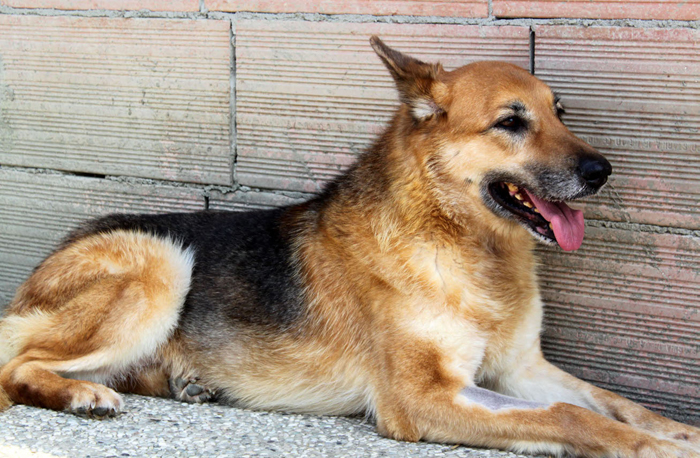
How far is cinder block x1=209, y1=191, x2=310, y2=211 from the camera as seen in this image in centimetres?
515

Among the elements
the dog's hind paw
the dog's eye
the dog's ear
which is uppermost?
the dog's ear

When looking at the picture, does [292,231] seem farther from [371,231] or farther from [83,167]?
[83,167]

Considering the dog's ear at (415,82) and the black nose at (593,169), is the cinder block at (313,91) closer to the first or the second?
the dog's ear at (415,82)

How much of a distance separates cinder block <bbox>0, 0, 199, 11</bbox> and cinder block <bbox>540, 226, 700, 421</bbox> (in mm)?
2791

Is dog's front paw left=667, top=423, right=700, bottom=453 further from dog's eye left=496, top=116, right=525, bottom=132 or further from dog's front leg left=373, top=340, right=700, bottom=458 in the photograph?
dog's eye left=496, top=116, right=525, bottom=132

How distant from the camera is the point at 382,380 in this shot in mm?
3730

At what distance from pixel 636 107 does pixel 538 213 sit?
3.01 ft

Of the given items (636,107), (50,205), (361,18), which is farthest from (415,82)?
(50,205)

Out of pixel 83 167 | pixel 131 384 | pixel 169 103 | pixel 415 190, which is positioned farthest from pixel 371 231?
pixel 83 167

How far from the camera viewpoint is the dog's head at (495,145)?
143 inches

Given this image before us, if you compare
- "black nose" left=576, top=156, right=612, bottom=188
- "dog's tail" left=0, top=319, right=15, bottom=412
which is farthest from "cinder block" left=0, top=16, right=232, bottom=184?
"black nose" left=576, top=156, right=612, bottom=188

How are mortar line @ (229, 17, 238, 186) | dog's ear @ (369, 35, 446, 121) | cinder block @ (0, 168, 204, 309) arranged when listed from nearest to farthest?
1. dog's ear @ (369, 35, 446, 121)
2. mortar line @ (229, 17, 238, 186)
3. cinder block @ (0, 168, 204, 309)

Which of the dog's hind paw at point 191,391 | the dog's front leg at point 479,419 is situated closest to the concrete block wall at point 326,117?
the dog's front leg at point 479,419

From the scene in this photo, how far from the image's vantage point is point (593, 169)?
3.50 meters
